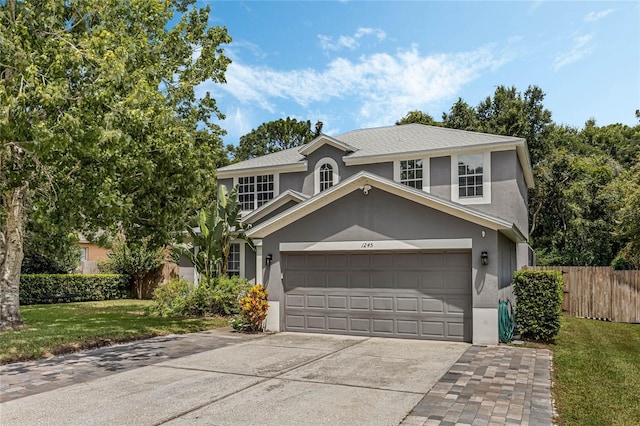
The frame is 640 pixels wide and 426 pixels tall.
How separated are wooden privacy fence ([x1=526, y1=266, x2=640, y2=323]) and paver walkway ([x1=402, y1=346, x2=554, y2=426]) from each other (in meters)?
8.60

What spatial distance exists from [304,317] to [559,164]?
23.5 metres

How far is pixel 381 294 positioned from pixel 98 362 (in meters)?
6.47

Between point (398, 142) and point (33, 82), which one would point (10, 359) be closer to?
point (33, 82)

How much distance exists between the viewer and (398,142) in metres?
18.4

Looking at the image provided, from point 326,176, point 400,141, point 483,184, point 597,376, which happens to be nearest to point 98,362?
point 597,376

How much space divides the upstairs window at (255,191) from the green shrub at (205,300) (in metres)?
4.52

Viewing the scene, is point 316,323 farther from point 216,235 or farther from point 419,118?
point 419,118

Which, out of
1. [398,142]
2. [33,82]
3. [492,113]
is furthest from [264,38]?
[492,113]

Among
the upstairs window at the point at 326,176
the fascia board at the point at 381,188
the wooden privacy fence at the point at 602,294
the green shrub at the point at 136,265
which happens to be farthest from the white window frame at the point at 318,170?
the green shrub at the point at 136,265

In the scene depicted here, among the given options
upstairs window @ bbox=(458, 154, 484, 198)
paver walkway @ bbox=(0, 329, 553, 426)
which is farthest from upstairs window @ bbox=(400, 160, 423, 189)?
paver walkway @ bbox=(0, 329, 553, 426)

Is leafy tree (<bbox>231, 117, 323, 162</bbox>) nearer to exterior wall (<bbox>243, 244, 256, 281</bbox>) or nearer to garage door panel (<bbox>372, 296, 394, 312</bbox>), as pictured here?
exterior wall (<bbox>243, 244, 256, 281</bbox>)

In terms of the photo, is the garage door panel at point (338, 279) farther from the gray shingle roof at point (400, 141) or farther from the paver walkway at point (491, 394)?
the gray shingle roof at point (400, 141)

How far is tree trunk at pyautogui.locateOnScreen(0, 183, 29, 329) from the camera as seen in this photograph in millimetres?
12914

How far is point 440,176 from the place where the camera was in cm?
1656
